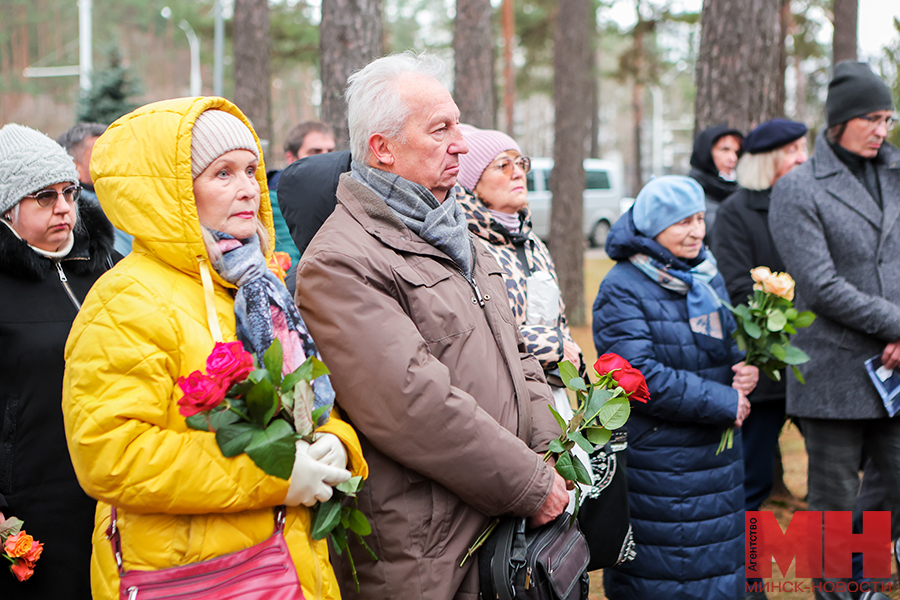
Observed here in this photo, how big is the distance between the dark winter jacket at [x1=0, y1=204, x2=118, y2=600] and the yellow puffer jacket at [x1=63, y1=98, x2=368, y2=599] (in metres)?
0.57

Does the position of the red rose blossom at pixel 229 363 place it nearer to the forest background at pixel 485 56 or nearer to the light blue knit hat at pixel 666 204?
the light blue knit hat at pixel 666 204

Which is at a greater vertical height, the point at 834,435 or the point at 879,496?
the point at 834,435

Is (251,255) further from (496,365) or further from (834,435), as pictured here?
(834,435)

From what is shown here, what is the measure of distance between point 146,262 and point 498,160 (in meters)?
1.92

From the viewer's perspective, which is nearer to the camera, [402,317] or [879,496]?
[402,317]

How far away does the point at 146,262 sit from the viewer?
2.01 meters

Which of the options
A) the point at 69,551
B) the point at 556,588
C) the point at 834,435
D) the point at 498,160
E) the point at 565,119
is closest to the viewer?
the point at 556,588

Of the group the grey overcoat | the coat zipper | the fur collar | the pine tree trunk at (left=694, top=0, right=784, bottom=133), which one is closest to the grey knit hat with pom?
the fur collar

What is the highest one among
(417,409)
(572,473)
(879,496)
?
(417,409)

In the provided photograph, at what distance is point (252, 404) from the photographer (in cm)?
183

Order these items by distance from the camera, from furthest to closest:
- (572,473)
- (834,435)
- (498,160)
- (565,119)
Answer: (565,119), (834,435), (498,160), (572,473)

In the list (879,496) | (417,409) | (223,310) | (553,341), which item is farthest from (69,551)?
(879,496)
